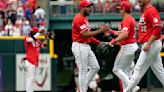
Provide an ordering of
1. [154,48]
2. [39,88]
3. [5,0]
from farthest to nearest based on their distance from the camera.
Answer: [5,0], [39,88], [154,48]

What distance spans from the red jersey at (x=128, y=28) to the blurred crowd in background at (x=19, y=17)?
35.6 feet

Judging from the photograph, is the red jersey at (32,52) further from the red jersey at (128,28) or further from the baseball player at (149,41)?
the baseball player at (149,41)

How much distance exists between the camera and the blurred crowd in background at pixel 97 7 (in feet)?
71.3

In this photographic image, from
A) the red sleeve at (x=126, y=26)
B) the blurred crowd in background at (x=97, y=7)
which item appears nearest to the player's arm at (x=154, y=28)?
the red sleeve at (x=126, y=26)

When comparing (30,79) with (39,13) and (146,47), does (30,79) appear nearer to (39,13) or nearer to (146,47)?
(146,47)

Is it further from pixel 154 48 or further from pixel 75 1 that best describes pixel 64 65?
pixel 154 48

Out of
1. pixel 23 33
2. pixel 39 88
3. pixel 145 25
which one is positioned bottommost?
pixel 39 88

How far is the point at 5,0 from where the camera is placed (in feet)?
75.6

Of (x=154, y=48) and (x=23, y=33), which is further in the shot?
(x=23, y=33)

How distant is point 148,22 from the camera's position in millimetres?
10008

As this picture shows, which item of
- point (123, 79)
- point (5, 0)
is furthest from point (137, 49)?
point (5, 0)

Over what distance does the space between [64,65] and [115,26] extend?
319cm

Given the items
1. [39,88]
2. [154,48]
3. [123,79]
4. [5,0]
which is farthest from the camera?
[5,0]

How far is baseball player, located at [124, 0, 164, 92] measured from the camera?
984 centimetres
